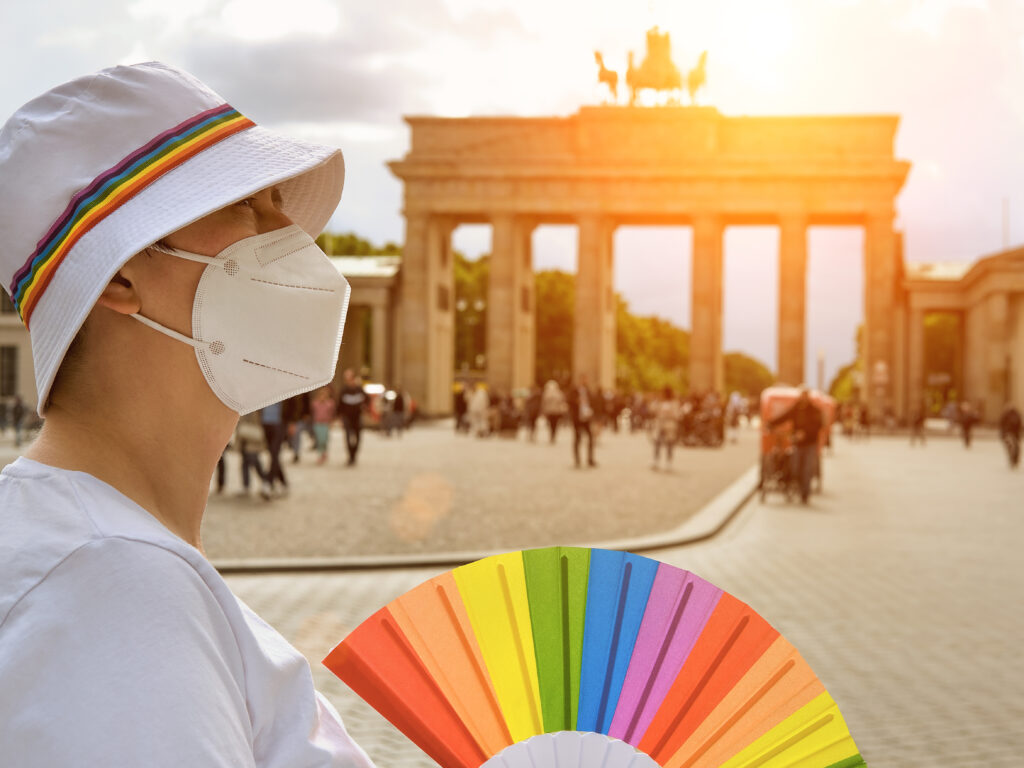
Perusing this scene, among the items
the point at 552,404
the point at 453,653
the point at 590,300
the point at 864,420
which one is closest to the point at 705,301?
the point at 590,300

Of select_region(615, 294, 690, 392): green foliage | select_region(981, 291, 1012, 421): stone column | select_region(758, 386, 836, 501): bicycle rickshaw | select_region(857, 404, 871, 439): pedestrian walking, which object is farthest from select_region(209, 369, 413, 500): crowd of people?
select_region(615, 294, 690, 392): green foliage

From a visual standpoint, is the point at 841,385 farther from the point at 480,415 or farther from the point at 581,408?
the point at 581,408

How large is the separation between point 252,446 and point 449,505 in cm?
261

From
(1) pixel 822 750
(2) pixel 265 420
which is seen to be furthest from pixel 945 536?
(1) pixel 822 750

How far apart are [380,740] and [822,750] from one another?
4.36 metres

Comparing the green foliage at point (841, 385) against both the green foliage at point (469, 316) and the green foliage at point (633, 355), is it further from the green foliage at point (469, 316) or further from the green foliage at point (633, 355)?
the green foliage at point (469, 316)

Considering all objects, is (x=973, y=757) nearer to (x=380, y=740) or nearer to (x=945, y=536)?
(x=380, y=740)

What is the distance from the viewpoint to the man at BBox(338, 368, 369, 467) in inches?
865

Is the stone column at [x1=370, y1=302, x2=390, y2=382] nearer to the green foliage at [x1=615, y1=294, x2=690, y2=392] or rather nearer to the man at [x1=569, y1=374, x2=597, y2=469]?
the green foliage at [x1=615, y1=294, x2=690, y2=392]

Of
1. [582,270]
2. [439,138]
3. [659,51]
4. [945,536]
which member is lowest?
[945,536]

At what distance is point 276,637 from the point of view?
1180 millimetres

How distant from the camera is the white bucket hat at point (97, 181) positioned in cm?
112

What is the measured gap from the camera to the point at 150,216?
1.12 m

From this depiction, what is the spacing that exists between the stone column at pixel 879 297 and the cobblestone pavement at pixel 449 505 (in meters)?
38.4
